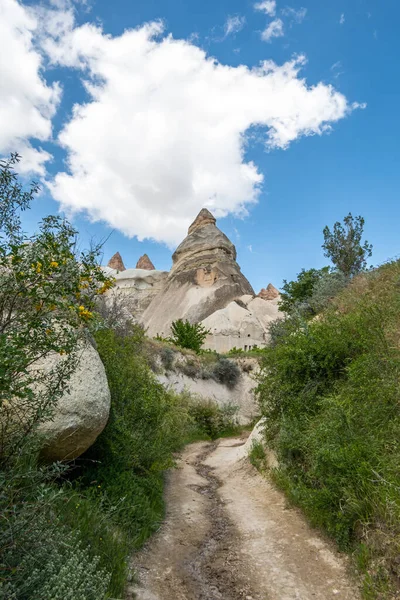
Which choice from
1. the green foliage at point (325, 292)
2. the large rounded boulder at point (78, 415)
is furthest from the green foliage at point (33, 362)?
the green foliage at point (325, 292)

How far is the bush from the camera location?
19734 mm

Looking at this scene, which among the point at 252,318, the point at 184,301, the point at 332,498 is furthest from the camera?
the point at 184,301

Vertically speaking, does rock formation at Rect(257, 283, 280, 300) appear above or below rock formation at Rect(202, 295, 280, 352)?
above

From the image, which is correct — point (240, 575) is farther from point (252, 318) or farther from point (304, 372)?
point (252, 318)

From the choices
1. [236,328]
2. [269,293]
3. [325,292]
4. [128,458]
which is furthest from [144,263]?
[128,458]

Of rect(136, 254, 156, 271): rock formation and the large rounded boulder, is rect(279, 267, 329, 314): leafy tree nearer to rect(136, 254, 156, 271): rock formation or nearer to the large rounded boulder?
the large rounded boulder

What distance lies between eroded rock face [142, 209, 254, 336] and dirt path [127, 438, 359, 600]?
105ft

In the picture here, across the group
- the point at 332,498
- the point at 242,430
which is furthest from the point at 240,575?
the point at 242,430

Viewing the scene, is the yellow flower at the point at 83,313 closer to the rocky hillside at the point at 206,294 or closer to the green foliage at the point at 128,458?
the green foliage at the point at 128,458

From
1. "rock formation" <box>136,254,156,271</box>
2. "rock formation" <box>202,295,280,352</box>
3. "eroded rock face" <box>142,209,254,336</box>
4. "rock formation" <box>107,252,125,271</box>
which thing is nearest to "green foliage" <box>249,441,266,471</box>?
"rock formation" <box>202,295,280,352</box>

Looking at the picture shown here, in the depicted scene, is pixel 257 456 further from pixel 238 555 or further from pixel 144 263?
pixel 144 263

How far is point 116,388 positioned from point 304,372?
3.83m

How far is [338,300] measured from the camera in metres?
12.1

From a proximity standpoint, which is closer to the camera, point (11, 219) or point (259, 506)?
point (11, 219)
